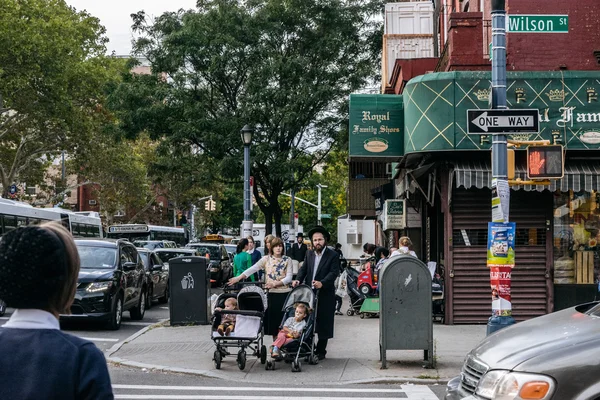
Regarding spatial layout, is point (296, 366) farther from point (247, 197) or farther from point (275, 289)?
point (247, 197)

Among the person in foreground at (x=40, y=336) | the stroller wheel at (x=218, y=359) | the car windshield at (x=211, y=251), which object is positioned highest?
the person in foreground at (x=40, y=336)

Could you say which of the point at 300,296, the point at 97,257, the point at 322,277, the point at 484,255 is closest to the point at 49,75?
the point at 97,257

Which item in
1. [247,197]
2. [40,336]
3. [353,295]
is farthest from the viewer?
[247,197]

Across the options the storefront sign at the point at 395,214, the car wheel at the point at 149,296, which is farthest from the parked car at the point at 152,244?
the storefront sign at the point at 395,214

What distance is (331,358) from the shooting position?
502 inches

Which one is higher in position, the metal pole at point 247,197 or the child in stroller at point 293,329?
the metal pole at point 247,197

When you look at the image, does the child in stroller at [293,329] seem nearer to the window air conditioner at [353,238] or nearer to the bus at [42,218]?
the bus at [42,218]

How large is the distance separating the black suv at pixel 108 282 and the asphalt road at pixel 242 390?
18.3ft

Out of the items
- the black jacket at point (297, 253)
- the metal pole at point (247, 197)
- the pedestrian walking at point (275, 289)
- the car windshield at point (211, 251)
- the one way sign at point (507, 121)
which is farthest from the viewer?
the car windshield at point (211, 251)

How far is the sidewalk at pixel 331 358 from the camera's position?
11242mm

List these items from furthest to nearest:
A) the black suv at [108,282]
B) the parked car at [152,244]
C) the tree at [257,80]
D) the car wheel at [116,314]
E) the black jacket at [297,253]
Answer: the parked car at [152,244]
the tree at [257,80]
the black jacket at [297,253]
the car wheel at [116,314]
the black suv at [108,282]

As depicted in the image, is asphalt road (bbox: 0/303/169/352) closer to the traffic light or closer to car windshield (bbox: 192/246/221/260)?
the traffic light

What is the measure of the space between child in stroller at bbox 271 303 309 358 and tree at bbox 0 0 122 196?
2517 centimetres

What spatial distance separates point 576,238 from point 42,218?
60.2ft
